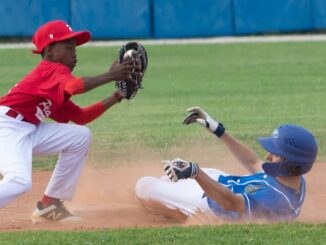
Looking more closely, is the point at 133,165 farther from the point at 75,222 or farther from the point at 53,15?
the point at 53,15

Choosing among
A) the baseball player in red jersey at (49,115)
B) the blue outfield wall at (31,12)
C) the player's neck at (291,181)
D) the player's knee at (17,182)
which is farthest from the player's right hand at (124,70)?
the blue outfield wall at (31,12)

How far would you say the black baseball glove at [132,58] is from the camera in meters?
7.18

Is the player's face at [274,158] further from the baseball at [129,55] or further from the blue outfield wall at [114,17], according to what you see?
the blue outfield wall at [114,17]

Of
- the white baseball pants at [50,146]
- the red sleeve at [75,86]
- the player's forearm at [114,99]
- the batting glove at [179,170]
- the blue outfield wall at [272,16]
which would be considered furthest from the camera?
the blue outfield wall at [272,16]

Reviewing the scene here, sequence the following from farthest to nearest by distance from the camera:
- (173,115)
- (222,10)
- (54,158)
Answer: (222,10) < (173,115) < (54,158)

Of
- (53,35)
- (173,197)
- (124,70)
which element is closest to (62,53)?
(53,35)

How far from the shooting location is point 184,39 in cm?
2647

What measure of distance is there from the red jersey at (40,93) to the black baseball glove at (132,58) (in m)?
0.50

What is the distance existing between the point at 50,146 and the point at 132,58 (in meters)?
0.90

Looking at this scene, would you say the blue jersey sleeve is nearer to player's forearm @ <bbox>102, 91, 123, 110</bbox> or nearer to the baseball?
the baseball

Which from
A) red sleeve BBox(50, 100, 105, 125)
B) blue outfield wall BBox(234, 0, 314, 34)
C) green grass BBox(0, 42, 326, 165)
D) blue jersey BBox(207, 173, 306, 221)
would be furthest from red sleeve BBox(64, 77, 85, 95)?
blue outfield wall BBox(234, 0, 314, 34)

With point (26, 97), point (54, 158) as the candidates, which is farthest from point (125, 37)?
point (26, 97)

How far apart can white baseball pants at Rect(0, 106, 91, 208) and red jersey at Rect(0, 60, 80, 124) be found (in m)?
0.08

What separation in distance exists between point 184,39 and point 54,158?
16.2 metres
